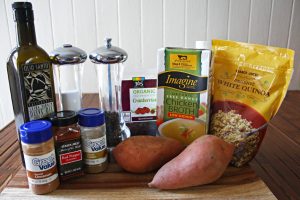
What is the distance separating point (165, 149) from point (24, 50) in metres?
0.34

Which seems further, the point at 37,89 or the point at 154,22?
the point at 154,22

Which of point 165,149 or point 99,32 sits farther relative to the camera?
point 99,32

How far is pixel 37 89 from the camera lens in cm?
52

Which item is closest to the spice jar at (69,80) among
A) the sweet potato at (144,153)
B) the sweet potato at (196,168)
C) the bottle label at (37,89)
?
the bottle label at (37,89)

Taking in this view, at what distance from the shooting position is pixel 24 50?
0.50 meters

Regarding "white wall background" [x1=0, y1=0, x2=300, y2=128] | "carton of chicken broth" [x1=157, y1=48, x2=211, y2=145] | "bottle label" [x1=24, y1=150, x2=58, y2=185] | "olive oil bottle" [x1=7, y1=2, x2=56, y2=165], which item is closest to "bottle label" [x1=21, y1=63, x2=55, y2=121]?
"olive oil bottle" [x1=7, y1=2, x2=56, y2=165]

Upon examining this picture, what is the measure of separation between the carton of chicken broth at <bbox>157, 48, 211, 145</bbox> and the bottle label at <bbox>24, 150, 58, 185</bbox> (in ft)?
0.85

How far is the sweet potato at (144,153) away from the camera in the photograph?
0.52 meters

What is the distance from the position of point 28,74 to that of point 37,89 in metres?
0.03

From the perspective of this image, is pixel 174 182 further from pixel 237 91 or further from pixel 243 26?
pixel 243 26

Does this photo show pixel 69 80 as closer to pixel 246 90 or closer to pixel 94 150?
pixel 94 150

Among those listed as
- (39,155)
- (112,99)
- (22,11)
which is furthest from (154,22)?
(39,155)

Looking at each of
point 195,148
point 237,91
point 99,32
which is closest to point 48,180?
point 195,148

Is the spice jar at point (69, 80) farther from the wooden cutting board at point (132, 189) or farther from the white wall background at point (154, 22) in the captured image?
the white wall background at point (154, 22)
